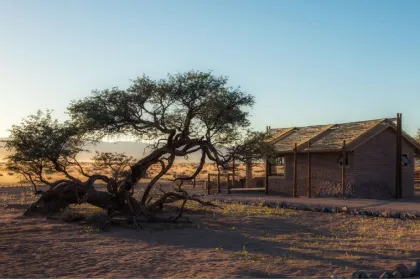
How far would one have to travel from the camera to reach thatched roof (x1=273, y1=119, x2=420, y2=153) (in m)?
26.9

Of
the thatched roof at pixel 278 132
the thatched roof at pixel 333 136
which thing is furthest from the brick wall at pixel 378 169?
the thatched roof at pixel 278 132

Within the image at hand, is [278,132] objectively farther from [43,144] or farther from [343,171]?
[43,144]

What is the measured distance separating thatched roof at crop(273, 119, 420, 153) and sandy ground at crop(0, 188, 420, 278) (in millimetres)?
8571

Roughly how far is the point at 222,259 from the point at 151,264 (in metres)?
1.58

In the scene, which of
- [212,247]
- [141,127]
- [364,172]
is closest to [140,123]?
[141,127]

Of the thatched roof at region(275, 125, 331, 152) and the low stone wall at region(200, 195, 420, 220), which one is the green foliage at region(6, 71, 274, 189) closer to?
the low stone wall at region(200, 195, 420, 220)

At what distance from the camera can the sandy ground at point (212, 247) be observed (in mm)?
10078

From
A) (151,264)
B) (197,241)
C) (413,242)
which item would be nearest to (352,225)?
(413,242)

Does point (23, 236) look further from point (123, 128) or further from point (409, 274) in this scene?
point (409, 274)

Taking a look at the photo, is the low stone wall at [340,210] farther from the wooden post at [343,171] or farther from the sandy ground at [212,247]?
the wooden post at [343,171]

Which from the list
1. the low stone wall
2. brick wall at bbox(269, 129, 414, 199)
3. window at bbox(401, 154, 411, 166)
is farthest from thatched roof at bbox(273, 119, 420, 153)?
the low stone wall

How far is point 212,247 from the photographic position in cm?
1281

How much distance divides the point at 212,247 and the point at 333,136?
58.1 feet

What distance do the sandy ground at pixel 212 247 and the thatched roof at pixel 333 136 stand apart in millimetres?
8571
